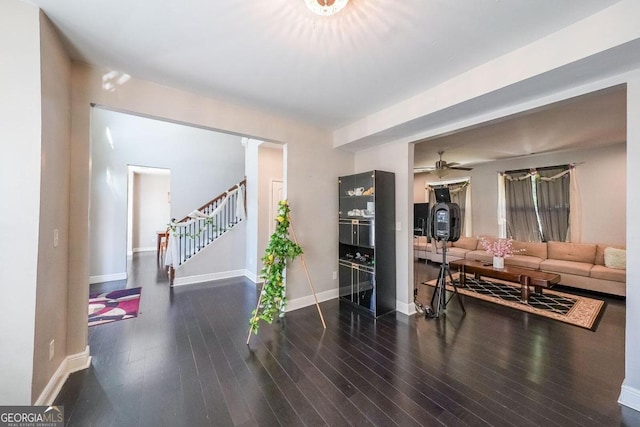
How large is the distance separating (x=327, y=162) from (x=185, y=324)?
301cm

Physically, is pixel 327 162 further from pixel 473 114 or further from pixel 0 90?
pixel 0 90

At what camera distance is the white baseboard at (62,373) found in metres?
1.74

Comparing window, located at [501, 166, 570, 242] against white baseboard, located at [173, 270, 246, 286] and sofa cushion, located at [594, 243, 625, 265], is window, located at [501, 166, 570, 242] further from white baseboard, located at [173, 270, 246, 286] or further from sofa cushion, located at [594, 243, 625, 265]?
white baseboard, located at [173, 270, 246, 286]

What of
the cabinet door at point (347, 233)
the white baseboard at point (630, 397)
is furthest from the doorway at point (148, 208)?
the white baseboard at point (630, 397)

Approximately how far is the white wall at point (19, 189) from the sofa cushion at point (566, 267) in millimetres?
6891

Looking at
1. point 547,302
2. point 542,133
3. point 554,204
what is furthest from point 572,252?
point 542,133

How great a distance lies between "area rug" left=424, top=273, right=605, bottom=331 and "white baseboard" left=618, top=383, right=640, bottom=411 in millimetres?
1539

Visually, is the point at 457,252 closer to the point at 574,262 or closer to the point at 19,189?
the point at 574,262

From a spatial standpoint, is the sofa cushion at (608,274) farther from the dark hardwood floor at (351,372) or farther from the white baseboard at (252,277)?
the white baseboard at (252,277)

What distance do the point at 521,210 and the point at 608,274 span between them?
1982 millimetres

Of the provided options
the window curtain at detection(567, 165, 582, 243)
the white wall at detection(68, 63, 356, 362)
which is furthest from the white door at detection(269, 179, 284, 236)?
the window curtain at detection(567, 165, 582, 243)

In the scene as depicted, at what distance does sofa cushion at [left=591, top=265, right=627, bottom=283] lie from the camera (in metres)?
3.90

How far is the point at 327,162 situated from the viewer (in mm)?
3959

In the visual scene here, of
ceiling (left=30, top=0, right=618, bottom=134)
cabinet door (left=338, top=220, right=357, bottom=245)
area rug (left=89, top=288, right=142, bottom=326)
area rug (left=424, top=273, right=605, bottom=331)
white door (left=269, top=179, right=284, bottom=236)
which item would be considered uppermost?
ceiling (left=30, top=0, right=618, bottom=134)
